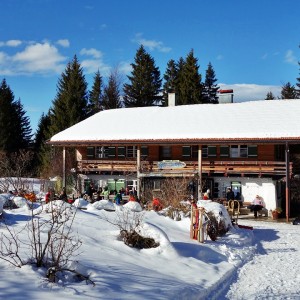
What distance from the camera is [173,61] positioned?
56.1 metres

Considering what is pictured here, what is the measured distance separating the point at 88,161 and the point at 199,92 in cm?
2284

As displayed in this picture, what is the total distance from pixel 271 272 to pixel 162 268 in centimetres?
301

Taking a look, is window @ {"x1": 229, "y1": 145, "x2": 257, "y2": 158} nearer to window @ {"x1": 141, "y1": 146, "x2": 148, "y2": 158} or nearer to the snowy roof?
the snowy roof

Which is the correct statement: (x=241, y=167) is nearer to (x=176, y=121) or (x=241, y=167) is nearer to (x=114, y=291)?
(x=176, y=121)

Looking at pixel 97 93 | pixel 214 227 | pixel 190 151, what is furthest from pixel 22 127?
pixel 214 227

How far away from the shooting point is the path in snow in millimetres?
8547

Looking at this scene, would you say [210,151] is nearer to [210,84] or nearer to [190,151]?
[190,151]

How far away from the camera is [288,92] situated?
57469 millimetres

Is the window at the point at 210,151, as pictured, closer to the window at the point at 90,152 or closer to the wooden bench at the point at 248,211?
the wooden bench at the point at 248,211

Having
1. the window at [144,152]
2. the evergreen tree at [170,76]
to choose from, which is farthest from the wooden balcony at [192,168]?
the evergreen tree at [170,76]

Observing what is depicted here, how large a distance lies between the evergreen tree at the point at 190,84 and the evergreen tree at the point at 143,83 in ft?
12.4

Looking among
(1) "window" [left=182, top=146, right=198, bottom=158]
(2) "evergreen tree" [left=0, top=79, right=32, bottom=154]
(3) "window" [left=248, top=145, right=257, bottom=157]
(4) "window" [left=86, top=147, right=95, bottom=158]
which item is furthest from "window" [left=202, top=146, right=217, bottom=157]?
(2) "evergreen tree" [left=0, top=79, right=32, bottom=154]

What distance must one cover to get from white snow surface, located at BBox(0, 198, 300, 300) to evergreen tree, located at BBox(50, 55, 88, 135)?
31.0 m

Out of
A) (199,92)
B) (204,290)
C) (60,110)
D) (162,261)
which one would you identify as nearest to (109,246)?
(162,261)
